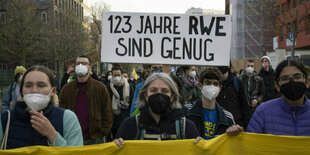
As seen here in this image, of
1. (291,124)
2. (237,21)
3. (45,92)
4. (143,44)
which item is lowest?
(291,124)

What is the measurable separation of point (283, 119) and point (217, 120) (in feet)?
2.71

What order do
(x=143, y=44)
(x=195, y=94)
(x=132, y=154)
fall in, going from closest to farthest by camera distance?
(x=132, y=154) < (x=143, y=44) < (x=195, y=94)

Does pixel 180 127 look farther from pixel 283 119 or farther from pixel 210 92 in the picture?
pixel 210 92

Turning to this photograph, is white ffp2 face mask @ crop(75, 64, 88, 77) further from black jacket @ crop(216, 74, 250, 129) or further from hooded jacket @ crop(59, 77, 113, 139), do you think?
black jacket @ crop(216, 74, 250, 129)

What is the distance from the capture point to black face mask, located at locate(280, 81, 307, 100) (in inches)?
115

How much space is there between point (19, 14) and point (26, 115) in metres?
24.6

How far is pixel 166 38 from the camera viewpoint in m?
4.34

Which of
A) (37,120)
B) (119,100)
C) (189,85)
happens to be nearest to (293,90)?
(37,120)

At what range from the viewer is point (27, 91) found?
263 cm

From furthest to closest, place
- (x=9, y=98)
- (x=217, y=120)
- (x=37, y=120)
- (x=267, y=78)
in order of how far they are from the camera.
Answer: (x=267, y=78) < (x=9, y=98) < (x=217, y=120) < (x=37, y=120)

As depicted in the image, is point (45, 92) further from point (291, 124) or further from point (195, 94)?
point (195, 94)

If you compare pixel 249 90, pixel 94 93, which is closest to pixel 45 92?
pixel 94 93

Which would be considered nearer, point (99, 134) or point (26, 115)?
point (26, 115)

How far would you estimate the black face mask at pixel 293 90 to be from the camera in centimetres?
291
